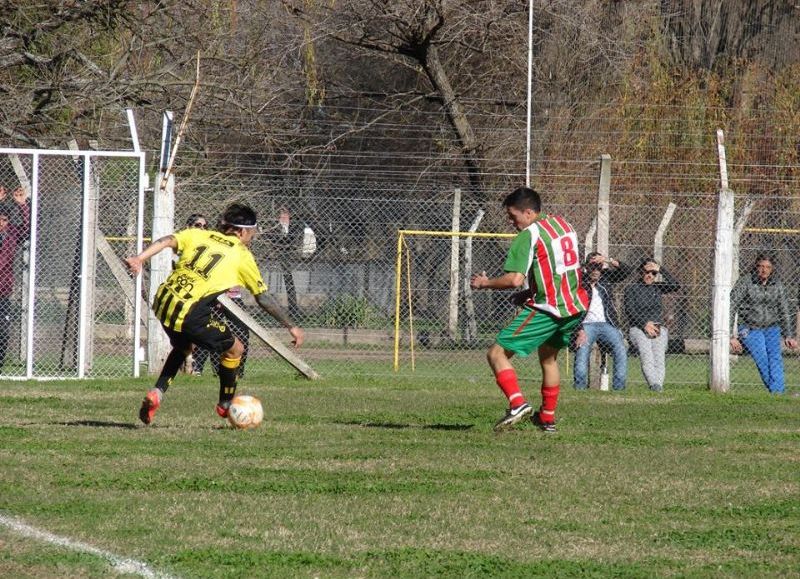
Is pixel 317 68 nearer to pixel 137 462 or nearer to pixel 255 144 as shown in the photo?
pixel 255 144

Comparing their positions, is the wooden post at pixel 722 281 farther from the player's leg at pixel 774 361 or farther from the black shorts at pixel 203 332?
the black shorts at pixel 203 332

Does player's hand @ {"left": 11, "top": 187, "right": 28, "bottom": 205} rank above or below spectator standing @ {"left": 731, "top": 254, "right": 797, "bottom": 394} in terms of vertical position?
above

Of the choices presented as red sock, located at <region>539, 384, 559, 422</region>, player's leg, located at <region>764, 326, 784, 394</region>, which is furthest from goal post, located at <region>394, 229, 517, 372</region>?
red sock, located at <region>539, 384, 559, 422</region>

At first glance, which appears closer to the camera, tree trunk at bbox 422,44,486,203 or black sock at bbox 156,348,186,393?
black sock at bbox 156,348,186,393

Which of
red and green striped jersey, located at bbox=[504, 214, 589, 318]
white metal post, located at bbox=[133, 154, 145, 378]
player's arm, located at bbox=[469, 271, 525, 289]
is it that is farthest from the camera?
white metal post, located at bbox=[133, 154, 145, 378]

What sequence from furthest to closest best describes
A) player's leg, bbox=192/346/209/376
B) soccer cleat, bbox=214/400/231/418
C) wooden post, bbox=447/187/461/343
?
wooden post, bbox=447/187/461/343
player's leg, bbox=192/346/209/376
soccer cleat, bbox=214/400/231/418

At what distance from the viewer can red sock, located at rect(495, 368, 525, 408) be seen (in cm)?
998

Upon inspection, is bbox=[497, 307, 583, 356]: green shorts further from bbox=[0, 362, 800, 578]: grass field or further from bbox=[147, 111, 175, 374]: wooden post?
bbox=[147, 111, 175, 374]: wooden post

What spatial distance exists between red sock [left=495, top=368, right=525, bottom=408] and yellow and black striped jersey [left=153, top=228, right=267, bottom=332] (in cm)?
204

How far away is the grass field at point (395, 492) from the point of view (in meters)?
5.73

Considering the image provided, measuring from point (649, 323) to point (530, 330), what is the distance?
19.6 feet

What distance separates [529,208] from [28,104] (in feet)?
37.5

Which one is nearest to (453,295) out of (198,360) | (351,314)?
(351,314)

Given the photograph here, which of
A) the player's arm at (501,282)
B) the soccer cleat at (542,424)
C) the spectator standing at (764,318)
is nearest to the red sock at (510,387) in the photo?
the soccer cleat at (542,424)
